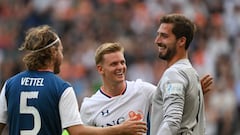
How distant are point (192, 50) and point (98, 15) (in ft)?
7.06

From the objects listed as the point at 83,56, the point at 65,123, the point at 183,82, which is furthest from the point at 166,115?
the point at 83,56

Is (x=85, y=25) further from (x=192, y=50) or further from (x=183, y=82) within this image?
(x=183, y=82)

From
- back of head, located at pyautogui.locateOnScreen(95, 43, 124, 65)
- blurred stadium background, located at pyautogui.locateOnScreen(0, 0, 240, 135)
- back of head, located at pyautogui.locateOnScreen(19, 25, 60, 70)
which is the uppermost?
back of head, located at pyautogui.locateOnScreen(19, 25, 60, 70)

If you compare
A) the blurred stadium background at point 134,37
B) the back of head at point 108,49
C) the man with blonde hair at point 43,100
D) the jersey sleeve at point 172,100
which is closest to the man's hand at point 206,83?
the jersey sleeve at point 172,100

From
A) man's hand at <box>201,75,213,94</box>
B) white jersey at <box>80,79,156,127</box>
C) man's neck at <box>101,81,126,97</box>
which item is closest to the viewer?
man's hand at <box>201,75,213,94</box>

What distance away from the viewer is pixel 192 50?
18.0 metres

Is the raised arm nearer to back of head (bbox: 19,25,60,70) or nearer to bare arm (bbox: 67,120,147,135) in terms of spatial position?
bare arm (bbox: 67,120,147,135)

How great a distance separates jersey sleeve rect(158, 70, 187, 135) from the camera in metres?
8.23

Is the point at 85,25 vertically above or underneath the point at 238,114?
above

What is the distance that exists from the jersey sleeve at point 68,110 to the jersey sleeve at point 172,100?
2.52ft

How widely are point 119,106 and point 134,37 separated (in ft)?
29.3

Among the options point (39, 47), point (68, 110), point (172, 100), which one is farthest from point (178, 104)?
point (39, 47)

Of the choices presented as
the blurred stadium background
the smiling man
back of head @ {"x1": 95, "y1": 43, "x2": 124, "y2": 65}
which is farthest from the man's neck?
the blurred stadium background

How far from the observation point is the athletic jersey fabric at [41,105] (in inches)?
322
